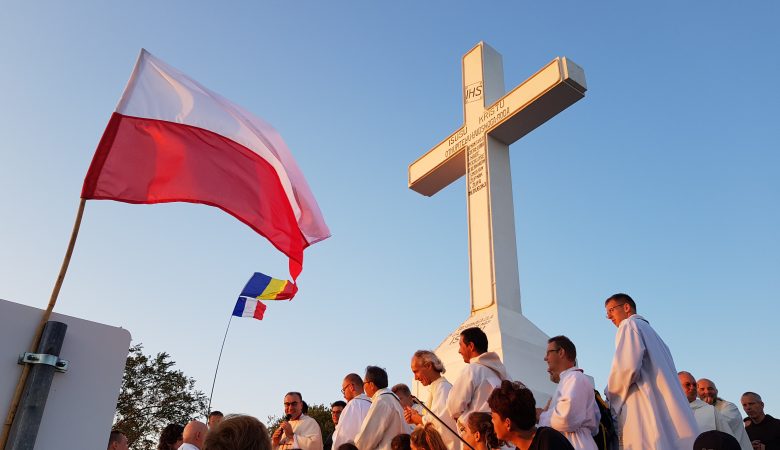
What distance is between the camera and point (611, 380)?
5055 mm

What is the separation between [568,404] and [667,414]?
76cm

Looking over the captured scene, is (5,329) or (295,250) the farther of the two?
(295,250)

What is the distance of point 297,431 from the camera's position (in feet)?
24.8

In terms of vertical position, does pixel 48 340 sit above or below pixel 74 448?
above

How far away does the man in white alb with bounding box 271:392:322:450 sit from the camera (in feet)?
24.2

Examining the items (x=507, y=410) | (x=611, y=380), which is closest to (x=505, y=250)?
(x=611, y=380)

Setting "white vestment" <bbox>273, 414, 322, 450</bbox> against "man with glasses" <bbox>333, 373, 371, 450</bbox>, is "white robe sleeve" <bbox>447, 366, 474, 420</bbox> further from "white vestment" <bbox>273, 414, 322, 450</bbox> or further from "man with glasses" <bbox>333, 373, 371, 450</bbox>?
"white vestment" <bbox>273, 414, 322, 450</bbox>

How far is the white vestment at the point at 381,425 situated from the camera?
5926mm

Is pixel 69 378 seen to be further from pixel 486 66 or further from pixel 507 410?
pixel 486 66

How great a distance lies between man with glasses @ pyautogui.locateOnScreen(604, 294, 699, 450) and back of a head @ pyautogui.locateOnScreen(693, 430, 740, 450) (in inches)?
54.2

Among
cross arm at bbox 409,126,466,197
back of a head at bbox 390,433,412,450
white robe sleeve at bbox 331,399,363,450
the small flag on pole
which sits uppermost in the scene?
cross arm at bbox 409,126,466,197

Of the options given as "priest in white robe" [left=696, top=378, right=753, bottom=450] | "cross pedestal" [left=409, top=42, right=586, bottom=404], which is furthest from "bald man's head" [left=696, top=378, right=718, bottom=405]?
"cross pedestal" [left=409, top=42, right=586, bottom=404]

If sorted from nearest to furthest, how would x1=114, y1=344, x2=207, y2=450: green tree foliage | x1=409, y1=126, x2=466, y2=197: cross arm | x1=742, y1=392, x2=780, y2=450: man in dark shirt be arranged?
x1=742, y1=392, x2=780, y2=450: man in dark shirt, x1=409, y1=126, x2=466, y2=197: cross arm, x1=114, y1=344, x2=207, y2=450: green tree foliage

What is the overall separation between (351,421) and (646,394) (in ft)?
9.41
